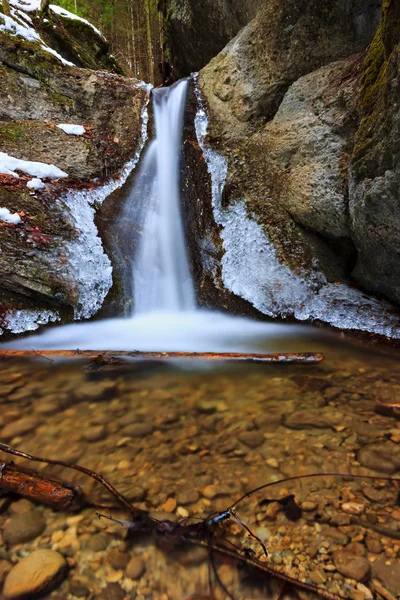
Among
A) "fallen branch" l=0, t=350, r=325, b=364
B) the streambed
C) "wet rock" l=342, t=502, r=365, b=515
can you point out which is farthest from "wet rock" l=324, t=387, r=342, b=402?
"wet rock" l=342, t=502, r=365, b=515

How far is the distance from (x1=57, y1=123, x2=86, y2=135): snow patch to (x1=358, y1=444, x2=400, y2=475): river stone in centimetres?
847

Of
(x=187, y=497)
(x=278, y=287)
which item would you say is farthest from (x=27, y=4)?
(x=187, y=497)

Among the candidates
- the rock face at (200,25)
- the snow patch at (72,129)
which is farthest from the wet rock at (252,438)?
the rock face at (200,25)

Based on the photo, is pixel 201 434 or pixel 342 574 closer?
pixel 342 574

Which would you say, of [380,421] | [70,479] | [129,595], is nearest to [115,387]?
[70,479]

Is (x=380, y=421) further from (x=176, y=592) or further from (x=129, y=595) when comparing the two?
(x=129, y=595)

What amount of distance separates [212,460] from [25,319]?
3.97 meters

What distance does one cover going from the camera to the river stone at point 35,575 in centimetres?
138

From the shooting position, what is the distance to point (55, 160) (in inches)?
272

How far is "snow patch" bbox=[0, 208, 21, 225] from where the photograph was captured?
5368 millimetres

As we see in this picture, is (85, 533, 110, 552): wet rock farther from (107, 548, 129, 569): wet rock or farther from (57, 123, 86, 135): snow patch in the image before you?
(57, 123, 86, 135): snow patch

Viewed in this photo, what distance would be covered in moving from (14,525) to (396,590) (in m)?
1.81

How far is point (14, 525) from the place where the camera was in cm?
171

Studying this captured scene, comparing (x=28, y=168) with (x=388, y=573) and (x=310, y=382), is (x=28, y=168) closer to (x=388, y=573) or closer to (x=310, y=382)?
(x=310, y=382)
